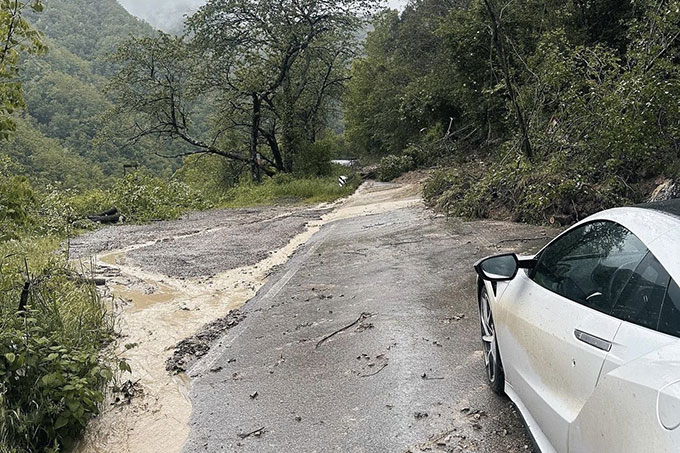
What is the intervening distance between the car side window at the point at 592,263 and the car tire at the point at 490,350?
857 mm

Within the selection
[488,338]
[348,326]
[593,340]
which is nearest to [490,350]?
A: [488,338]

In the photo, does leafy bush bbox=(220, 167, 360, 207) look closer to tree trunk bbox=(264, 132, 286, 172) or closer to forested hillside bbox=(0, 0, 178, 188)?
tree trunk bbox=(264, 132, 286, 172)

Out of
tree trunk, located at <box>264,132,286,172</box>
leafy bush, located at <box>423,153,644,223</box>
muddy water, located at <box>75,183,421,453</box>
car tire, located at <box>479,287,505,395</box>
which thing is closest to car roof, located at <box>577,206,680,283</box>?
car tire, located at <box>479,287,505,395</box>

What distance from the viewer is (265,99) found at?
30906 mm

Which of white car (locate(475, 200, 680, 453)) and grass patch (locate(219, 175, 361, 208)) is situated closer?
white car (locate(475, 200, 680, 453))

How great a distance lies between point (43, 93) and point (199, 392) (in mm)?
56317

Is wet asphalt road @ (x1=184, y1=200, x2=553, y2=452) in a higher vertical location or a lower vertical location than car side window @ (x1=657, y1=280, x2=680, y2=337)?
lower

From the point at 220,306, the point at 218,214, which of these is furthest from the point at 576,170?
the point at 218,214

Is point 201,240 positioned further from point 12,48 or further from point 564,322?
point 564,322

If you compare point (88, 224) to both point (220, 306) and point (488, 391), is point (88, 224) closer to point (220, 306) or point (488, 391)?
point (220, 306)

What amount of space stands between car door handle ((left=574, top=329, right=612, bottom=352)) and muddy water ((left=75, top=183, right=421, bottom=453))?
283cm

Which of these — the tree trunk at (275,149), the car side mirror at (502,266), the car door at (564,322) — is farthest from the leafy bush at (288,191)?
the car door at (564,322)

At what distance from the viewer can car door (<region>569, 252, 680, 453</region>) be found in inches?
69.3

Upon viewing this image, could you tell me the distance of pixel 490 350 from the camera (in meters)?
4.31
